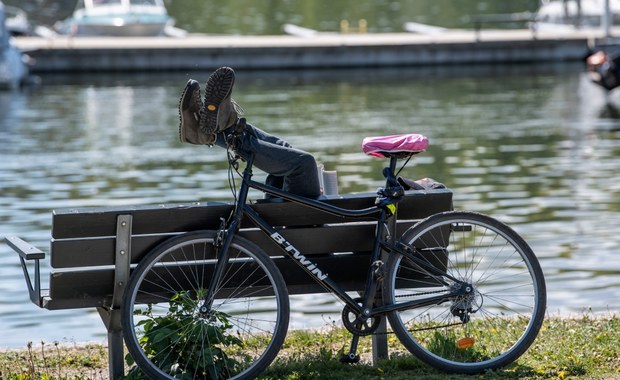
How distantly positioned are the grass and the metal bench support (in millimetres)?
231

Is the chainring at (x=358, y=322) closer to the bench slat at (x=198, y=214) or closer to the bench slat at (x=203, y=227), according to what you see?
the bench slat at (x=203, y=227)

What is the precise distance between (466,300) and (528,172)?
13.0 metres

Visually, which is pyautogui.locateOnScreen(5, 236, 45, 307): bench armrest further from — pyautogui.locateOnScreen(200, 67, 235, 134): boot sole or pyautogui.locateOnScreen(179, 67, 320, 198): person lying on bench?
pyautogui.locateOnScreen(200, 67, 235, 134): boot sole

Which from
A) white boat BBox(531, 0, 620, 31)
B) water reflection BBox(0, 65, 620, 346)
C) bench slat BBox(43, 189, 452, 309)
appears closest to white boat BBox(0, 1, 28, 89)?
water reflection BBox(0, 65, 620, 346)

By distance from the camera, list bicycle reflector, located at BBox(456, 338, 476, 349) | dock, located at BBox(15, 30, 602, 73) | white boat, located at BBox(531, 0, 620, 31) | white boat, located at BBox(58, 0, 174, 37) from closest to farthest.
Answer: bicycle reflector, located at BBox(456, 338, 476, 349)
dock, located at BBox(15, 30, 602, 73)
white boat, located at BBox(58, 0, 174, 37)
white boat, located at BBox(531, 0, 620, 31)

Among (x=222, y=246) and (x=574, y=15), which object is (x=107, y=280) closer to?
(x=222, y=246)

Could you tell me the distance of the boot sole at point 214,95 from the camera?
531cm

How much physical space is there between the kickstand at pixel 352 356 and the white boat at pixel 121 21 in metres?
39.0

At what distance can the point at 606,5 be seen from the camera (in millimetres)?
39844

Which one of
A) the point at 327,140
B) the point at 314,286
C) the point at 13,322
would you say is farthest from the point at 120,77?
the point at 314,286

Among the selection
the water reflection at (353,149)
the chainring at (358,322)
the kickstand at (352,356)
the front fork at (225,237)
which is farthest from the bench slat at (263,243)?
the water reflection at (353,149)

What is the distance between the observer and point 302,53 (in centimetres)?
3803

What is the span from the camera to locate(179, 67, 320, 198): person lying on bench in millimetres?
5332

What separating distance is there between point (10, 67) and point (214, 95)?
3060 centimetres
